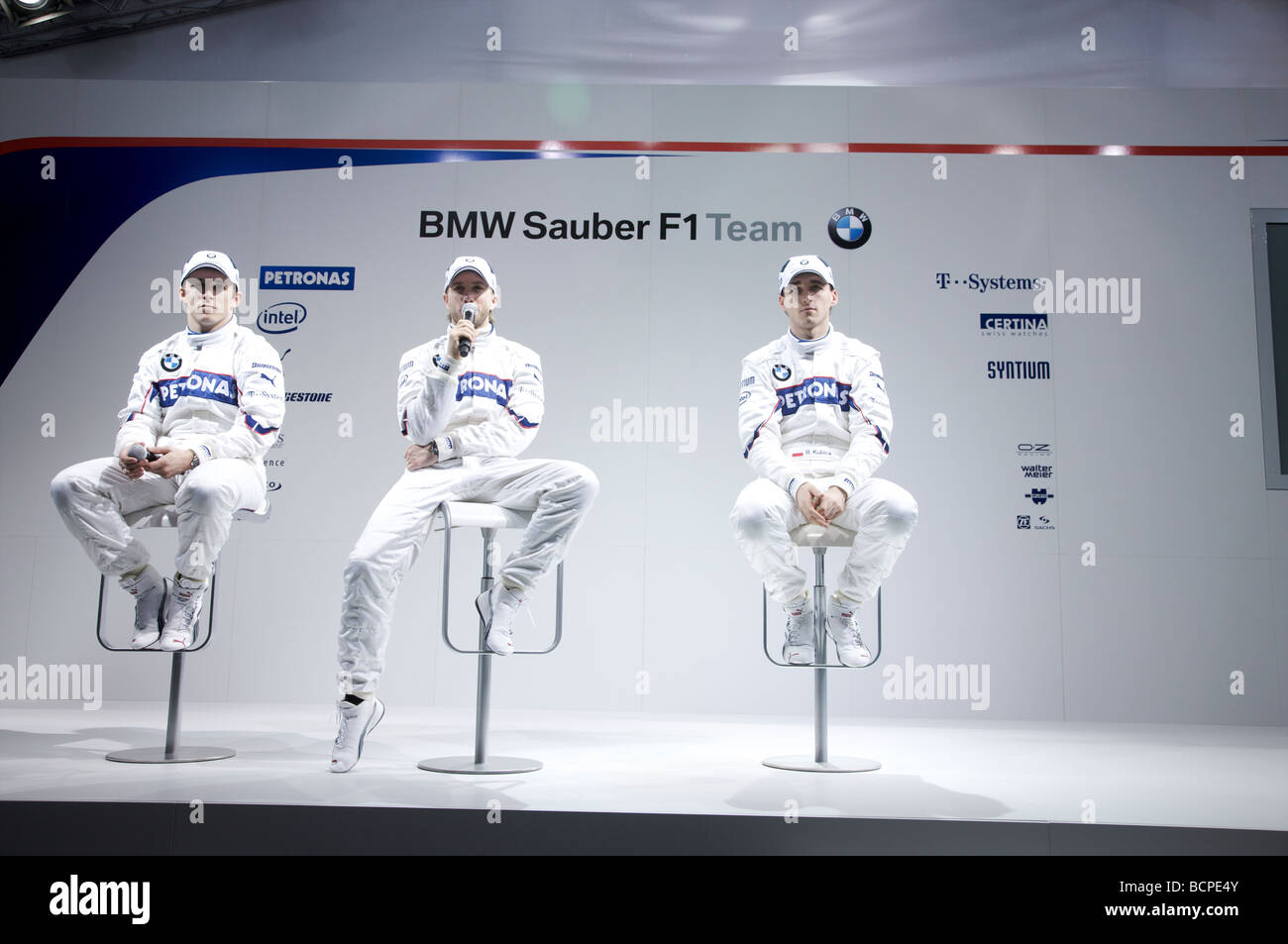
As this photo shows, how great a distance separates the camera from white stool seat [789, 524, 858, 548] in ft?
9.90

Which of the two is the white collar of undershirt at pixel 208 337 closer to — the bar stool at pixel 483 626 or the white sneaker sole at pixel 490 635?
the bar stool at pixel 483 626

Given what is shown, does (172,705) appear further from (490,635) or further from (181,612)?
(490,635)

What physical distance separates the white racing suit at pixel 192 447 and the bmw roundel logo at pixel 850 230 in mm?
2902

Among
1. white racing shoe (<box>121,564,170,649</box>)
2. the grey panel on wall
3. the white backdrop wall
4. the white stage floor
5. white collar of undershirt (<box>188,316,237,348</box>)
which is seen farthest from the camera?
the grey panel on wall

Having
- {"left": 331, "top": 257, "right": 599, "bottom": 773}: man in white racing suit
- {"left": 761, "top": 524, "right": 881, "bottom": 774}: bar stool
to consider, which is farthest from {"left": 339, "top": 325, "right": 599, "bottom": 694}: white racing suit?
{"left": 761, "top": 524, "right": 881, "bottom": 774}: bar stool

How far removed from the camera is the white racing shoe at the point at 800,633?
305cm

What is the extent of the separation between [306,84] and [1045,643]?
4.72 meters

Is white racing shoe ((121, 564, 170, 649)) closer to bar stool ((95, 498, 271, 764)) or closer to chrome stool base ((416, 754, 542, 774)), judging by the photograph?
bar stool ((95, 498, 271, 764))

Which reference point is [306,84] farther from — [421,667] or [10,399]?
[421,667]

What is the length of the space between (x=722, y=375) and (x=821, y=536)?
1951 millimetres

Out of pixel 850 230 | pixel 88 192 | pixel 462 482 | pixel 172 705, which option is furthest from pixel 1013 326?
pixel 88 192

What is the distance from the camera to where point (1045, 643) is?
182 inches

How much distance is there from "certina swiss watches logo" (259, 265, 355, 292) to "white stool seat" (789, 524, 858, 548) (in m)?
2.96
